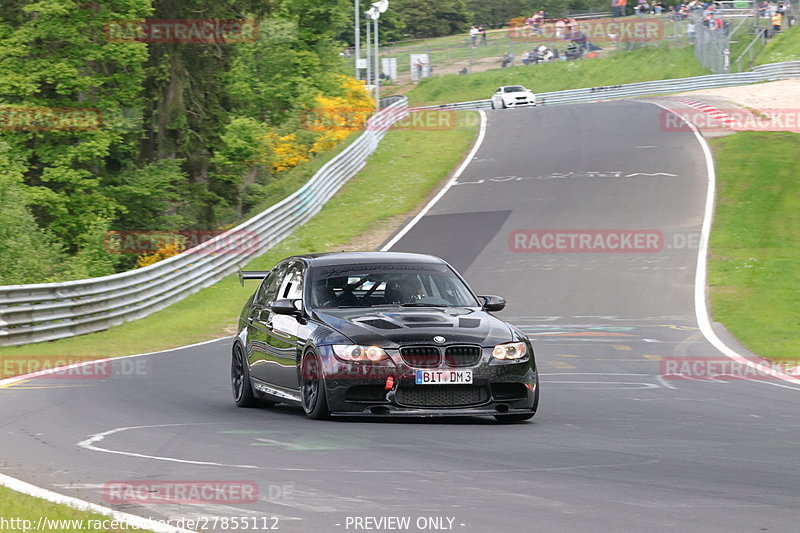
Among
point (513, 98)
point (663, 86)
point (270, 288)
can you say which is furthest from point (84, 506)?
point (663, 86)

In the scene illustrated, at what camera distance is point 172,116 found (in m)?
44.3

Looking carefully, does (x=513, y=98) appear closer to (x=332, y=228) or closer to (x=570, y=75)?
(x=570, y=75)

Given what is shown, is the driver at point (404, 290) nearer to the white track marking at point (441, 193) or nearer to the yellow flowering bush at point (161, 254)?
the white track marking at point (441, 193)

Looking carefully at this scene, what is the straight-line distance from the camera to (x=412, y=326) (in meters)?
10.3

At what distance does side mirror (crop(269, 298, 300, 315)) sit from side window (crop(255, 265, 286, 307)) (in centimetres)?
114

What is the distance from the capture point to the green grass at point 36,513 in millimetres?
5969

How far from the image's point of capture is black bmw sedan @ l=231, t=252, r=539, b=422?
33.1 feet

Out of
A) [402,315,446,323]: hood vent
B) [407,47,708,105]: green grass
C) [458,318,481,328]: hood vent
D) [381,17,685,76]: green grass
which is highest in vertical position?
[381,17,685,76]: green grass

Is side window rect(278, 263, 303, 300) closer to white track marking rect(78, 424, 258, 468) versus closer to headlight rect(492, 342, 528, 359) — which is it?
white track marking rect(78, 424, 258, 468)

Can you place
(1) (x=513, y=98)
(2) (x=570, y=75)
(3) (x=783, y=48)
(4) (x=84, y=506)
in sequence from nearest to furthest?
(4) (x=84, y=506), (1) (x=513, y=98), (3) (x=783, y=48), (2) (x=570, y=75)

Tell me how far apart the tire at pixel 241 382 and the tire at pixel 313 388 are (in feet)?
4.60

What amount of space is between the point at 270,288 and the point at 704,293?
46.0 ft

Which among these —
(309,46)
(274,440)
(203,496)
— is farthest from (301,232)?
(309,46)

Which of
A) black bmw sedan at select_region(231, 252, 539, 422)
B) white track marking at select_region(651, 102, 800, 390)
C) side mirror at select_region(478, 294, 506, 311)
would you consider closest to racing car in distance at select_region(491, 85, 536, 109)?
white track marking at select_region(651, 102, 800, 390)
